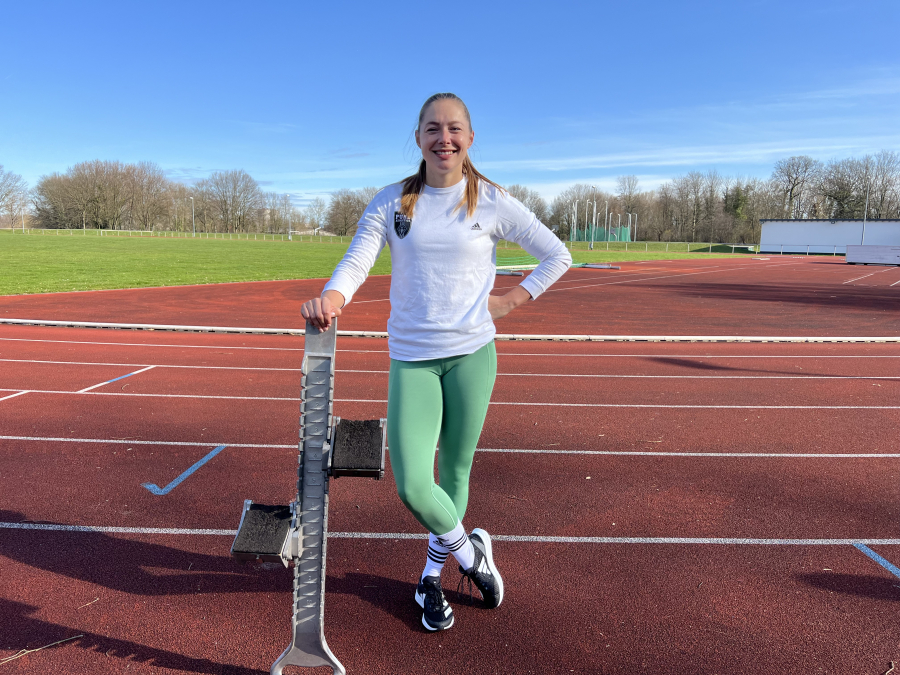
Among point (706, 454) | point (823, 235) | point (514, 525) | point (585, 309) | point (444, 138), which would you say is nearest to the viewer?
point (444, 138)

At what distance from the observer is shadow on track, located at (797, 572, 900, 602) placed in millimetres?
3125

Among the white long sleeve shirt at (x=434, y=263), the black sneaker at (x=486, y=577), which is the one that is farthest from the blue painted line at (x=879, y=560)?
the white long sleeve shirt at (x=434, y=263)

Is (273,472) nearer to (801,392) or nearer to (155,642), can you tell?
(155,642)

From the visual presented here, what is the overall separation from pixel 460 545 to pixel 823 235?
2903 inches

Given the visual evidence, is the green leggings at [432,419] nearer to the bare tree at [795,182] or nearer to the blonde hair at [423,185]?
the blonde hair at [423,185]

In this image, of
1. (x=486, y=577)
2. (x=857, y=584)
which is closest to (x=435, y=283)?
(x=486, y=577)

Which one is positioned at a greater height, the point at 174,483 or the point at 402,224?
the point at 402,224

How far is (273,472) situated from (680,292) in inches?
768

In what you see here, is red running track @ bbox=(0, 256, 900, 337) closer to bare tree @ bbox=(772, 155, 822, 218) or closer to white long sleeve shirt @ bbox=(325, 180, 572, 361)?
white long sleeve shirt @ bbox=(325, 180, 572, 361)

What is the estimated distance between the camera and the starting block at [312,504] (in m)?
2.12

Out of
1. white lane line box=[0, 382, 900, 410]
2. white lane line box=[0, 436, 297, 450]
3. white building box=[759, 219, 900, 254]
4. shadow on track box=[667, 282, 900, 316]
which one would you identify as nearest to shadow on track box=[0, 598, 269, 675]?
white lane line box=[0, 436, 297, 450]

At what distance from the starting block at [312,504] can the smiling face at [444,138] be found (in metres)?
0.75

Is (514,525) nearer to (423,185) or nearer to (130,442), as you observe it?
(423,185)

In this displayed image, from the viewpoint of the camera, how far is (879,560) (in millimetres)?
3453
